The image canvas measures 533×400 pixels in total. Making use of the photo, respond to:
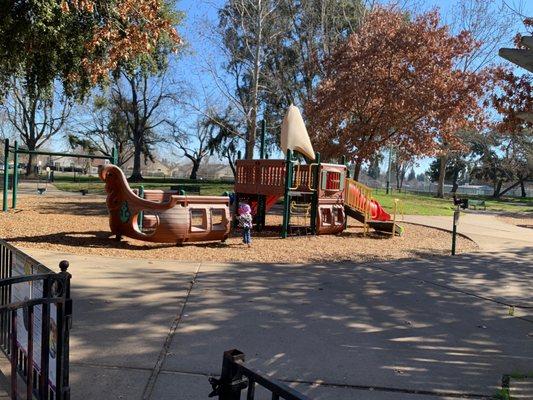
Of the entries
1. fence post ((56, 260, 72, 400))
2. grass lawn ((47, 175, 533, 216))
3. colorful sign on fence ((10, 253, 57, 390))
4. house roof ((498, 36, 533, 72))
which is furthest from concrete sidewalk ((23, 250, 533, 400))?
grass lawn ((47, 175, 533, 216))

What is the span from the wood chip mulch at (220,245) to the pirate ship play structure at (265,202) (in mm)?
320

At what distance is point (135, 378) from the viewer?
3.54m

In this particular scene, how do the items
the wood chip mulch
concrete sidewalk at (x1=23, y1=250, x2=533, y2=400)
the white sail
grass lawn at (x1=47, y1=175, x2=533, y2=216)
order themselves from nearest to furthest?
concrete sidewalk at (x1=23, y1=250, x2=533, y2=400) < the wood chip mulch < the white sail < grass lawn at (x1=47, y1=175, x2=533, y2=216)

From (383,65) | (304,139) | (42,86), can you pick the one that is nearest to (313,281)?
(304,139)

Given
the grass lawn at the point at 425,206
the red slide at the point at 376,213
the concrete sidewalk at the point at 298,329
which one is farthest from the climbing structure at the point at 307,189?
the grass lawn at the point at 425,206

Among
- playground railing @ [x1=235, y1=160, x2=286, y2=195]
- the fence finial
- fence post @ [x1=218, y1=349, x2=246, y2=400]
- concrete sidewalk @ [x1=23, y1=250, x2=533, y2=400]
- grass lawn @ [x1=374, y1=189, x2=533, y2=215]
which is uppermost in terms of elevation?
playground railing @ [x1=235, y1=160, x2=286, y2=195]

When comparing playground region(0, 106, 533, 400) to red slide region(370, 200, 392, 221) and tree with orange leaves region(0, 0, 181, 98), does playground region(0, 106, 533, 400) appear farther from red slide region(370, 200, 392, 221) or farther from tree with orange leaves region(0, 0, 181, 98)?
A: tree with orange leaves region(0, 0, 181, 98)

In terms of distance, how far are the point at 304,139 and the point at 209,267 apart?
Result: 23.9ft

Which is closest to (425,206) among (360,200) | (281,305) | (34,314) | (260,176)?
(360,200)

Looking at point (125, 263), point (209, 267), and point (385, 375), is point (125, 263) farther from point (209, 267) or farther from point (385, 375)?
point (385, 375)

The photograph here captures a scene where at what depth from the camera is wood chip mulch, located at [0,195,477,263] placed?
29.0ft

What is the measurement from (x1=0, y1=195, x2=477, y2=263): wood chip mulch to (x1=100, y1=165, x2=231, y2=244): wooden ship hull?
261 millimetres

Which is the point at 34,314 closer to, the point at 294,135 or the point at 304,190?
the point at 304,190

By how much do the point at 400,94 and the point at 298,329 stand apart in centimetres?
1646
